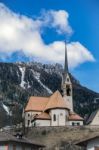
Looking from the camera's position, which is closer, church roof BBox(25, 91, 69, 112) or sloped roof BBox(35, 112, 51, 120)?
sloped roof BBox(35, 112, 51, 120)

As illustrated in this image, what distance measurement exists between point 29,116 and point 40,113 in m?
4.08

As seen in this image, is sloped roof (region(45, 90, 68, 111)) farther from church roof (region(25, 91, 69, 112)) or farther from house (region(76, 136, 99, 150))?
house (region(76, 136, 99, 150))

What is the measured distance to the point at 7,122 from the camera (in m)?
196

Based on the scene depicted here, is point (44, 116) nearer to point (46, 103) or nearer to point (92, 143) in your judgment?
point (46, 103)

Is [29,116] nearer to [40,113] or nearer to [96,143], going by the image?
[40,113]

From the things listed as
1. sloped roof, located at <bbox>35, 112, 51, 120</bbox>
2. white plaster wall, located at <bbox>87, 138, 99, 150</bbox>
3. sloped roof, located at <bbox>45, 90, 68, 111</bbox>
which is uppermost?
sloped roof, located at <bbox>45, 90, 68, 111</bbox>

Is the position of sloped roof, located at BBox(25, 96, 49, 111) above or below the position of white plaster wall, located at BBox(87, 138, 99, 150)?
above

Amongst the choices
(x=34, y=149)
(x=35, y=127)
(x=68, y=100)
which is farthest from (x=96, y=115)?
(x=34, y=149)

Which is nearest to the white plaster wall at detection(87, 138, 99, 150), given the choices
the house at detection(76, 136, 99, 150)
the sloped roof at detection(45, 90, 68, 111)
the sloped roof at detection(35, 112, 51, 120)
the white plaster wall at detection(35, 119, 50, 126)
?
the house at detection(76, 136, 99, 150)

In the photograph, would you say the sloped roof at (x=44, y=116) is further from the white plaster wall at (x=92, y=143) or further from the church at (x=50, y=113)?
the white plaster wall at (x=92, y=143)

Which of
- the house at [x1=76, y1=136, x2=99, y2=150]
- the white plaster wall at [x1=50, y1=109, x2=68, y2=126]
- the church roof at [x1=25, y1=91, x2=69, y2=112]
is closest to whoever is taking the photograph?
the house at [x1=76, y1=136, x2=99, y2=150]

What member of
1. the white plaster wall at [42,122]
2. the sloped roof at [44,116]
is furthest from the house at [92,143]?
the sloped roof at [44,116]

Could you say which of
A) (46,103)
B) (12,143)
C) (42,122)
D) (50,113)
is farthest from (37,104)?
(12,143)

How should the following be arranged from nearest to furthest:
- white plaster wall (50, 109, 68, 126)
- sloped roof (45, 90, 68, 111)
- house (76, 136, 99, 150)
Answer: house (76, 136, 99, 150) < white plaster wall (50, 109, 68, 126) < sloped roof (45, 90, 68, 111)
